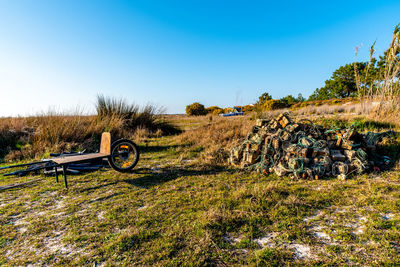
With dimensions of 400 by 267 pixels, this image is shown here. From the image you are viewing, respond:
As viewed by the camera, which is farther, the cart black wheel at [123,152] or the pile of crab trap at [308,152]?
the cart black wheel at [123,152]

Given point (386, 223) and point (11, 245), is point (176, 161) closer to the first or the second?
point (11, 245)

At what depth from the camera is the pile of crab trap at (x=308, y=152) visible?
12.2 ft

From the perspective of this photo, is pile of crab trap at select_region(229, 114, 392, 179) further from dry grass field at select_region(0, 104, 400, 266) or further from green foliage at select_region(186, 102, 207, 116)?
green foliage at select_region(186, 102, 207, 116)

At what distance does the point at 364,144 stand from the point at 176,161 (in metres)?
4.50

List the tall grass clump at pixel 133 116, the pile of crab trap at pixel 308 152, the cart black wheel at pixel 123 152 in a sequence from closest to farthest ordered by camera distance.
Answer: the pile of crab trap at pixel 308 152 < the cart black wheel at pixel 123 152 < the tall grass clump at pixel 133 116

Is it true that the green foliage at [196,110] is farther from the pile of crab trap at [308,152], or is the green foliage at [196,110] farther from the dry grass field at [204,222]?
the dry grass field at [204,222]

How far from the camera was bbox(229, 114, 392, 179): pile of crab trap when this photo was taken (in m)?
3.72

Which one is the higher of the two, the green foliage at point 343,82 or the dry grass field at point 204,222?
the green foliage at point 343,82

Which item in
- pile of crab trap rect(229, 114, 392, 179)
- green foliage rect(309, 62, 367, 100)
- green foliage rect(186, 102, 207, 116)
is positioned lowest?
pile of crab trap rect(229, 114, 392, 179)

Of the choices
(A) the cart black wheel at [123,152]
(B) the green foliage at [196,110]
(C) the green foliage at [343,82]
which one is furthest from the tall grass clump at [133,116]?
(C) the green foliage at [343,82]

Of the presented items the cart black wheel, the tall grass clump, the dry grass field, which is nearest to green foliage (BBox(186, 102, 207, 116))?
the tall grass clump

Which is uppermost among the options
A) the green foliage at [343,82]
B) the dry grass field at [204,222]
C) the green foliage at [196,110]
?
the green foliage at [343,82]

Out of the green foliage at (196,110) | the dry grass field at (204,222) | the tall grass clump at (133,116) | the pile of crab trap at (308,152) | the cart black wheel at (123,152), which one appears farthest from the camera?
the green foliage at (196,110)

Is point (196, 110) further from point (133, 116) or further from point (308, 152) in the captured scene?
point (308, 152)
